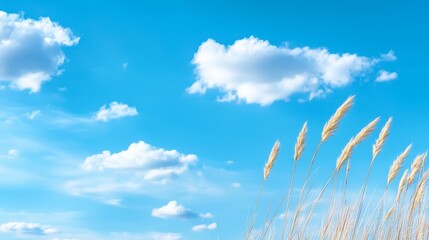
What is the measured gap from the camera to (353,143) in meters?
2.91

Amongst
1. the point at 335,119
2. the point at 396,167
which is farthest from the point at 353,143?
the point at 396,167

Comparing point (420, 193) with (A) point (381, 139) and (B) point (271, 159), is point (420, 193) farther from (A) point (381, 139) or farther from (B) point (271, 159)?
(B) point (271, 159)

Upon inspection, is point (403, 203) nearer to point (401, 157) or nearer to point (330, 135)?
point (401, 157)

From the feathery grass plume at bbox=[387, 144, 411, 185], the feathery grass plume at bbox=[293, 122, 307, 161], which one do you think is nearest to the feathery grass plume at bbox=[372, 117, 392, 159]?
the feathery grass plume at bbox=[387, 144, 411, 185]

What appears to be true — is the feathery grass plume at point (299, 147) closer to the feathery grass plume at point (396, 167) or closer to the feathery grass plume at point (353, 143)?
the feathery grass plume at point (353, 143)

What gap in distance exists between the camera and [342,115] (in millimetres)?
2801

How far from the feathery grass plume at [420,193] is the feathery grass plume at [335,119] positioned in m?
1.14

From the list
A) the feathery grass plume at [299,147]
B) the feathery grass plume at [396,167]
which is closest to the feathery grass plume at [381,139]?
the feathery grass plume at [396,167]

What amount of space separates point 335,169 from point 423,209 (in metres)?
1.05

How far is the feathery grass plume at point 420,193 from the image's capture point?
3.61 m

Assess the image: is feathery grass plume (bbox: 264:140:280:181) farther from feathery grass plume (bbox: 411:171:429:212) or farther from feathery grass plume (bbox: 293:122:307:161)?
feathery grass plume (bbox: 411:171:429:212)

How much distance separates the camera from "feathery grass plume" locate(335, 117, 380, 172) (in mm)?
2896

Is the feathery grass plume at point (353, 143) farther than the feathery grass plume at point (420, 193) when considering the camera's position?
No

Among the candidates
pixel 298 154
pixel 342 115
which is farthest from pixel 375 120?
pixel 298 154
